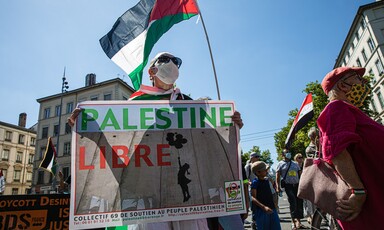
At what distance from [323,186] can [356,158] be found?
0.98 ft

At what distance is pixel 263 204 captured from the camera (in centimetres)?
432

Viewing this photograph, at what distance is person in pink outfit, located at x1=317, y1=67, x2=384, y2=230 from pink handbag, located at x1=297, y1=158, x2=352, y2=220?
0.04 m

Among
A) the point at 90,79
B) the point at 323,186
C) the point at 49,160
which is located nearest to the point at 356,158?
the point at 323,186

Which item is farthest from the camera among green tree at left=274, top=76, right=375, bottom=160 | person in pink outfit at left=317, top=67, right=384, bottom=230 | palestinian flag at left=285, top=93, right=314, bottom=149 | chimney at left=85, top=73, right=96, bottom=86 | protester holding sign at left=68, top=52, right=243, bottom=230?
chimney at left=85, top=73, right=96, bottom=86

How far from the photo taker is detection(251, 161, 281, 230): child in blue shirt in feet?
13.7

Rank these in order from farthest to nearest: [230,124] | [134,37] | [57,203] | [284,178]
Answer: [284,178] < [57,203] < [134,37] < [230,124]

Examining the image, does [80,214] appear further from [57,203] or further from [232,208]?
[57,203]

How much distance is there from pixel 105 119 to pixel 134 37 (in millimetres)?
1795

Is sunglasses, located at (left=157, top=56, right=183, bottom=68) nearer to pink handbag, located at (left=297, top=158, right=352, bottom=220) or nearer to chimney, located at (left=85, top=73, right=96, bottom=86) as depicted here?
pink handbag, located at (left=297, top=158, right=352, bottom=220)

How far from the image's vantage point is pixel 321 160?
1.91 m

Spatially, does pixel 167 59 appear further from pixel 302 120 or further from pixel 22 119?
pixel 22 119

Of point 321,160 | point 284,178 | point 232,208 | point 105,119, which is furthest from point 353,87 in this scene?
point 284,178

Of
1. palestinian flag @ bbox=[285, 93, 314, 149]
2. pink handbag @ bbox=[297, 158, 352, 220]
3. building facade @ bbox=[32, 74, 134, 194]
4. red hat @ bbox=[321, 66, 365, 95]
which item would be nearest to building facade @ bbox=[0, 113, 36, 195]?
building facade @ bbox=[32, 74, 134, 194]

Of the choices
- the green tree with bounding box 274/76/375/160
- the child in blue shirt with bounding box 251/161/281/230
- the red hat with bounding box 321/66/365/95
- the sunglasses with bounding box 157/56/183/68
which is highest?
the green tree with bounding box 274/76/375/160
